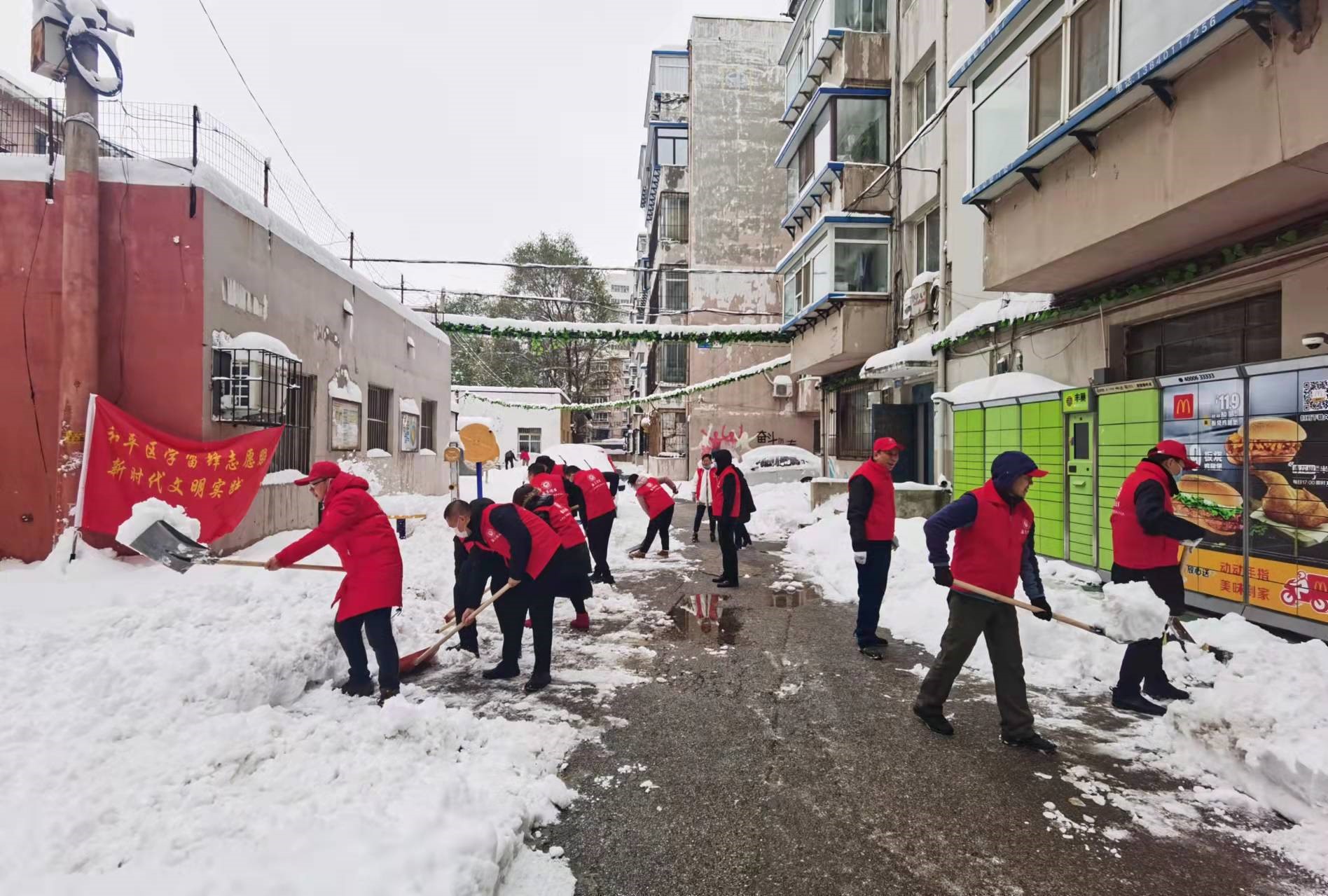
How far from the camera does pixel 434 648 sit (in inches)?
215

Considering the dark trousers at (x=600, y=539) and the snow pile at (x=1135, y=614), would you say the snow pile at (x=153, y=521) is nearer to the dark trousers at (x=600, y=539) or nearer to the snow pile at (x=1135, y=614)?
the dark trousers at (x=600, y=539)

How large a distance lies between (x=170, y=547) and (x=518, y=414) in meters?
31.1

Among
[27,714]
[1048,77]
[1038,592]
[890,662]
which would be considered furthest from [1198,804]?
[1048,77]

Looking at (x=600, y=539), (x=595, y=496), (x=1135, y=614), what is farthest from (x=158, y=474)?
(x=1135, y=614)

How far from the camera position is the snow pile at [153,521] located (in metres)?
5.59

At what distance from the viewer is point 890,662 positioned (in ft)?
18.9

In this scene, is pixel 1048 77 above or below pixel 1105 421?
above

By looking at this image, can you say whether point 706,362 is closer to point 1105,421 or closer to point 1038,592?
point 1105,421

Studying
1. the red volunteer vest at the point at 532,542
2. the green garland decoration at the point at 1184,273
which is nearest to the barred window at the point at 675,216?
the green garland decoration at the point at 1184,273

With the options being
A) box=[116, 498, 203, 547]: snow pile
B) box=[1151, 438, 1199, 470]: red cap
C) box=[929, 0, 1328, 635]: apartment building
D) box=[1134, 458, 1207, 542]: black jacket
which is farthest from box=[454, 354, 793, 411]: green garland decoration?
box=[116, 498, 203, 547]: snow pile

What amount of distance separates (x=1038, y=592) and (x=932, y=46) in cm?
1395

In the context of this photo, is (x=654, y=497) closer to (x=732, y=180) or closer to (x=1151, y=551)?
(x=1151, y=551)

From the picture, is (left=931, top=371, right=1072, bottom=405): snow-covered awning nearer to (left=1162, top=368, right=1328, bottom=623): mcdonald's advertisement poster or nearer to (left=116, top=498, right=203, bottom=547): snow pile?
(left=1162, top=368, right=1328, bottom=623): mcdonald's advertisement poster

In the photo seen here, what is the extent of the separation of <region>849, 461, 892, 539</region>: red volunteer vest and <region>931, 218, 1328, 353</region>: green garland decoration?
4087 mm
